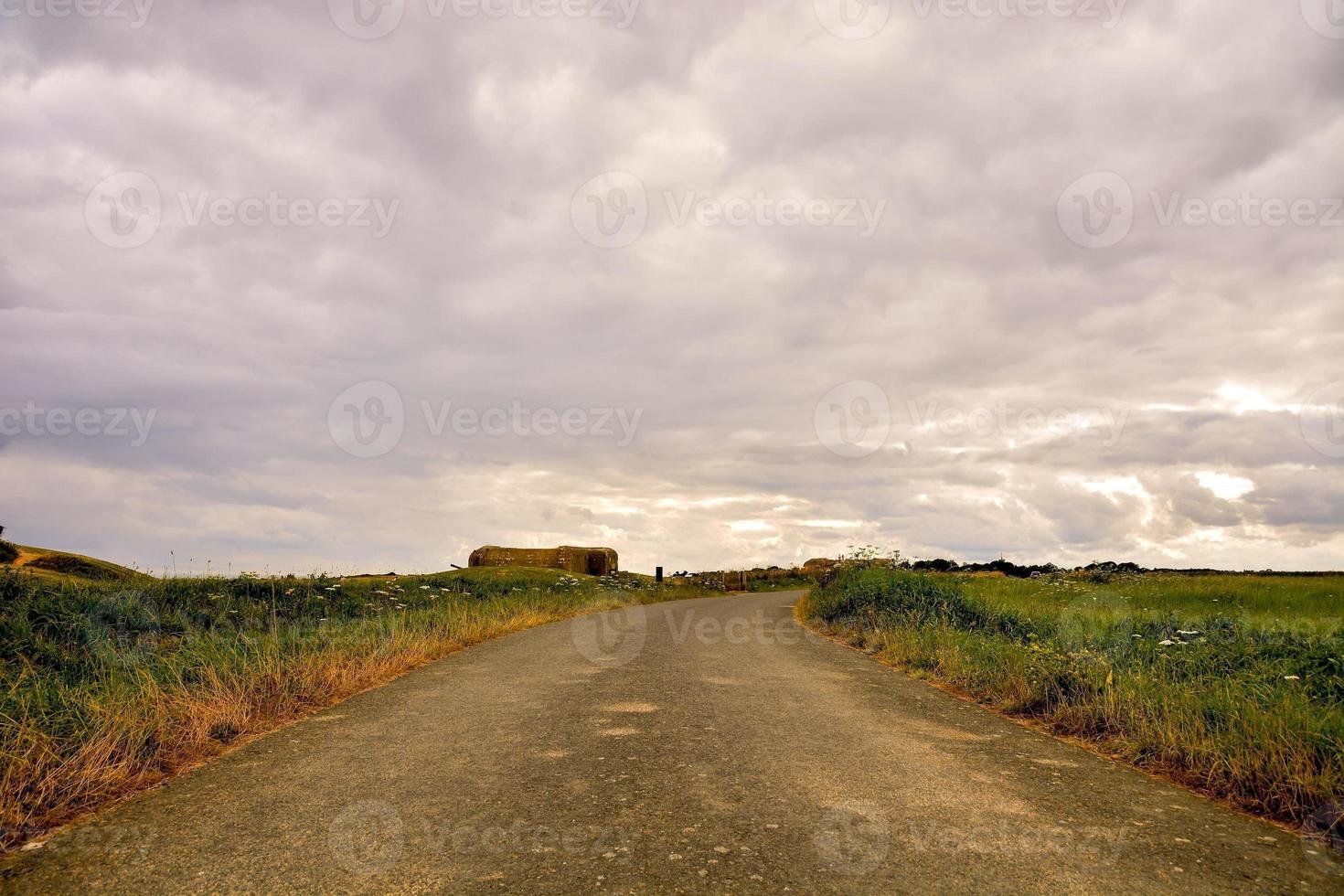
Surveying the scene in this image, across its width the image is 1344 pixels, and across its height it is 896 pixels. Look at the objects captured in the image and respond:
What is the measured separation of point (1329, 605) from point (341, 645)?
1042 inches

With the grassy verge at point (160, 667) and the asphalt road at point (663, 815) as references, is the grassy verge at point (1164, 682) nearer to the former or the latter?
→ the asphalt road at point (663, 815)

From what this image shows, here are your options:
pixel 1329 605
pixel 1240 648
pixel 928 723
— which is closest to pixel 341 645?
pixel 928 723

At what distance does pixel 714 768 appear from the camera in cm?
573

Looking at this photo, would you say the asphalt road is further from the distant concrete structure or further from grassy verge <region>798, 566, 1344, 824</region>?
the distant concrete structure

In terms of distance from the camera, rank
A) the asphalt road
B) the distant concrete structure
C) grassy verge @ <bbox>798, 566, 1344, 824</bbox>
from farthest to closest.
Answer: the distant concrete structure, grassy verge @ <bbox>798, 566, 1344, 824</bbox>, the asphalt road

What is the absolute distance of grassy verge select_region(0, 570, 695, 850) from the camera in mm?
5039

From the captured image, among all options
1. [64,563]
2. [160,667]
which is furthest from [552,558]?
[160,667]

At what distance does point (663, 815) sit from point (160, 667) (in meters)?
6.40

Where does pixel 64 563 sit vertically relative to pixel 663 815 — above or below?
above

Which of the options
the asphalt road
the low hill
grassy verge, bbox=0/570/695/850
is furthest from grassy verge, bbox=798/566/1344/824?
the low hill

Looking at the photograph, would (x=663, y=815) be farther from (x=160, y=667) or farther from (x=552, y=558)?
(x=552, y=558)

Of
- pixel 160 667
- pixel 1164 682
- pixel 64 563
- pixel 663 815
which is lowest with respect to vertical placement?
pixel 663 815

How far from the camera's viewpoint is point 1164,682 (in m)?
7.23

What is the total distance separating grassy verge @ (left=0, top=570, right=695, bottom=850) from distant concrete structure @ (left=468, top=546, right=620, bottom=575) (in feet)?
125
